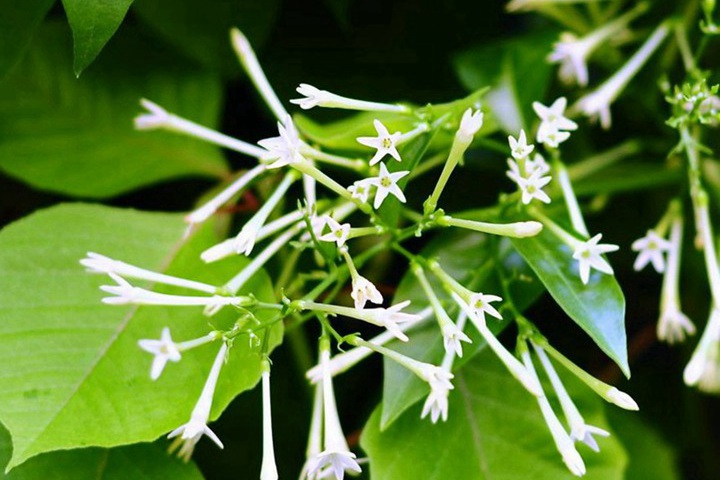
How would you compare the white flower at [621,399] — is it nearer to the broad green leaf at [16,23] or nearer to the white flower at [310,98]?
the white flower at [310,98]

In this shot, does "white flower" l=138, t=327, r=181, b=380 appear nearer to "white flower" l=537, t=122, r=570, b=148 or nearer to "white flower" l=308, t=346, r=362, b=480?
"white flower" l=308, t=346, r=362, b=480

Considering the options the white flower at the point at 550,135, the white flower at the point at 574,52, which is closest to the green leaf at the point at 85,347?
the white flower at the point at 550,135

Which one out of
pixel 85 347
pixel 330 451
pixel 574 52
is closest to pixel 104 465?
pixel 85 347

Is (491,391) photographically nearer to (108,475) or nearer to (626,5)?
(108,475)

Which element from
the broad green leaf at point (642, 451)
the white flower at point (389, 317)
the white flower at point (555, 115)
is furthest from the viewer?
the broad green leaf at point (642, 451)

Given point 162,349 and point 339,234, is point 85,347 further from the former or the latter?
point 339,234

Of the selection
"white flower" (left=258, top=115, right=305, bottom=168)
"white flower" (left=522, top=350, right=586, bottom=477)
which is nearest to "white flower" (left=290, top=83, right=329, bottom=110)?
"white flower" (left=258, top=115, right=305, bottom=168)
